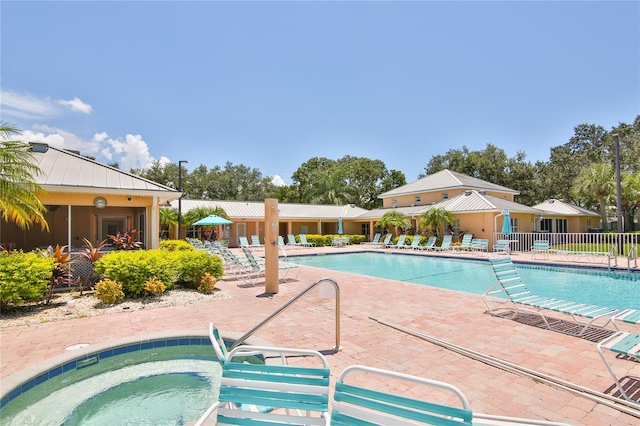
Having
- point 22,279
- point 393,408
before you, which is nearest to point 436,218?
point 22,279

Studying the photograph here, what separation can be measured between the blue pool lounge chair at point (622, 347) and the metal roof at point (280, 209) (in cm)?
2741

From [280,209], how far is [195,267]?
77.2 feet

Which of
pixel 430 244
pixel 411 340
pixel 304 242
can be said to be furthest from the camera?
pixel 304 242

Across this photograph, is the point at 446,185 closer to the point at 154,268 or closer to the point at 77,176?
the point at 154,268

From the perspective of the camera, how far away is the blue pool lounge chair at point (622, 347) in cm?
364

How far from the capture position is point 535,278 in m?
13.5

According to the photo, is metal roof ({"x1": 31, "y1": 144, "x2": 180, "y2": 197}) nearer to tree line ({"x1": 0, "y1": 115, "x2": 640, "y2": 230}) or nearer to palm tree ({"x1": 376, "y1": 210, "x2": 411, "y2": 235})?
palm tree ({"x1": 376, "y1": 210, "x2": 411, "y2": 235})

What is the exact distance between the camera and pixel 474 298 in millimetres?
8680

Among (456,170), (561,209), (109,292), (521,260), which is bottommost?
(521,260)

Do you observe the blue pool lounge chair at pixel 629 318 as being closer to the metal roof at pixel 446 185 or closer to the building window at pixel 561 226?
the metal roof at pixel 446 185

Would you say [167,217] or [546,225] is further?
[546,225]

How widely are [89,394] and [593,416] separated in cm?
571

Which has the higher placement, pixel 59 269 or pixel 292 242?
pixel 59 269

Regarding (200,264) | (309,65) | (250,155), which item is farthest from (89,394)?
(250,155)
